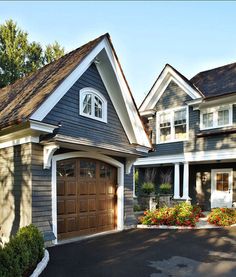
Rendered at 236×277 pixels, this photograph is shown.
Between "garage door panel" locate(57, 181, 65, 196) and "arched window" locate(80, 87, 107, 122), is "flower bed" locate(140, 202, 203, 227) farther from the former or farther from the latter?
"arched window" locate(80, 87, 107, 122)

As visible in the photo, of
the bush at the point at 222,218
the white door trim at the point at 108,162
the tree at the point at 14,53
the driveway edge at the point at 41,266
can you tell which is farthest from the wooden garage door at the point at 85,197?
the tree at the point at 14,53

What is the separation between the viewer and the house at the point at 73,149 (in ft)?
25.7

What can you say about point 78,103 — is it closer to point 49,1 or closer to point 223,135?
point 49,1

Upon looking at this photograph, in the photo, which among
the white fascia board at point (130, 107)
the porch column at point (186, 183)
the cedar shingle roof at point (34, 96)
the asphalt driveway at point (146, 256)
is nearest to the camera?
the asphalt driveway at point (146, 256)

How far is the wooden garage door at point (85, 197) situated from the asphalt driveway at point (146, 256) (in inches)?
25.5

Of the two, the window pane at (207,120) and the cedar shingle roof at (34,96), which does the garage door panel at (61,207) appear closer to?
the cedar shingle roof at (34,96)

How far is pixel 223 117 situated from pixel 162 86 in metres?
4.32

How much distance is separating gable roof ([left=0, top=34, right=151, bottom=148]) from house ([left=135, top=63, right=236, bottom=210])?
5.25 meters

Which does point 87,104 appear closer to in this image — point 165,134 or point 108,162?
point 108,162

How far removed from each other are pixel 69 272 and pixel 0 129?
13.5ft

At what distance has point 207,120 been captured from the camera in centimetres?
1563

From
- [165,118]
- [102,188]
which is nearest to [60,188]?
[102,188]

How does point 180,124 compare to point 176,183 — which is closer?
point 176,183

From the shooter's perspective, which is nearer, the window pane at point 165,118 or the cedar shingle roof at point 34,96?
the cedar shingle roof at point 34,96
